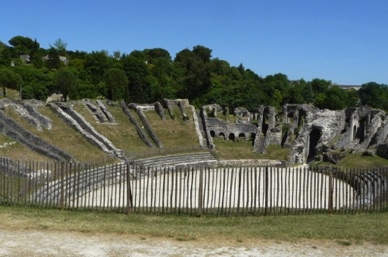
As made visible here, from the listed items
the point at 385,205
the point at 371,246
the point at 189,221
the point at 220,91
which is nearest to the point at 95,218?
the point at 189,221

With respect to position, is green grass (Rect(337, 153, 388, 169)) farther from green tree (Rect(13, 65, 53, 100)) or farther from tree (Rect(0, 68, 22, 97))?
green tree (Rect(13, 65, 53, 100))

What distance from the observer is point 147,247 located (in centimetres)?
1335

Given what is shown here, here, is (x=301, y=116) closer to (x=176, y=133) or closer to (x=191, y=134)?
(x=191, y=134)

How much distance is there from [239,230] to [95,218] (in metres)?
5.93

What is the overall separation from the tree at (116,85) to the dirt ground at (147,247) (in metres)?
61.5

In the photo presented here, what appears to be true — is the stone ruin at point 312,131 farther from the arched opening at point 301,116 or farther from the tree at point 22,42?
the tree at point 22,42

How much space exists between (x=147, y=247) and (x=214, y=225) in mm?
4782

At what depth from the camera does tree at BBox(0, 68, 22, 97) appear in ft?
229

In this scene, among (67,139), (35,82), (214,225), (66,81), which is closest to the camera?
(214,225)

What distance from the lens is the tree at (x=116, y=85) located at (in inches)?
2950

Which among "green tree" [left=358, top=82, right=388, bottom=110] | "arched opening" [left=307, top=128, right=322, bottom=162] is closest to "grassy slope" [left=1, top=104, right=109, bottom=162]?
"arched opening" [left=307, top=128, right=322, bottom=162]

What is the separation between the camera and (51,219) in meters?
16.9

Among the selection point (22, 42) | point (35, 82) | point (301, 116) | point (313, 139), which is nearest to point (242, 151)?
point (313, 139)

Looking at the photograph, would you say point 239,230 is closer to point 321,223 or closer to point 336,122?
point 321,223
